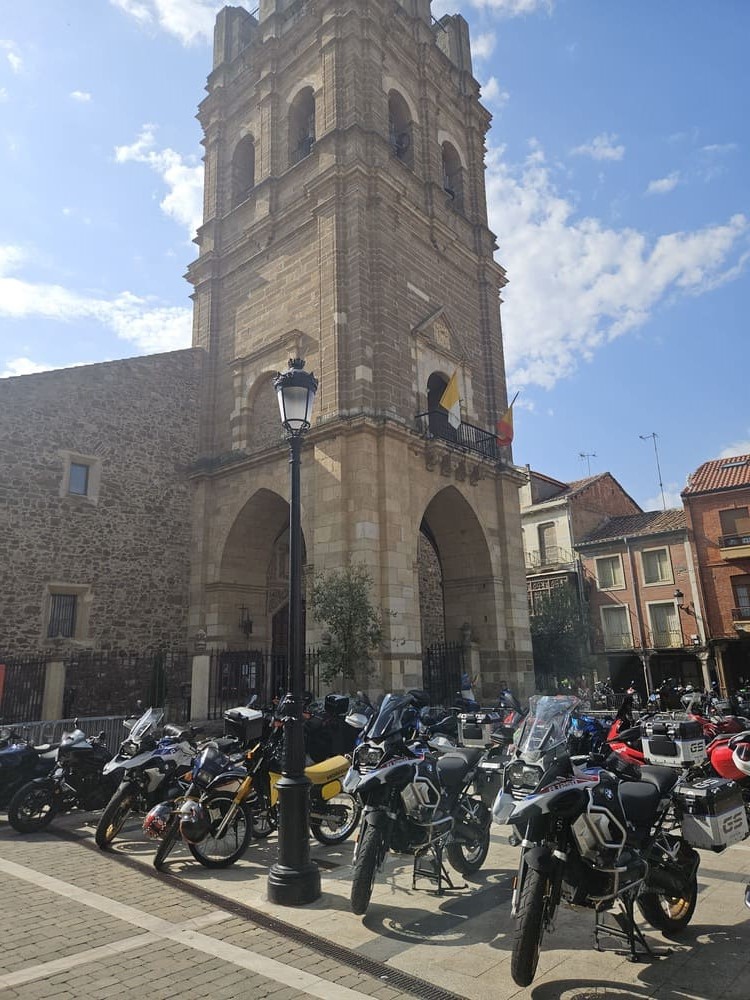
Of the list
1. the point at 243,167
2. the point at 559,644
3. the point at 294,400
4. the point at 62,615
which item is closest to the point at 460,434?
the point at 559,644

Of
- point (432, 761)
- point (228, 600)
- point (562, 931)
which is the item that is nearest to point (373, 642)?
point (228, 600)

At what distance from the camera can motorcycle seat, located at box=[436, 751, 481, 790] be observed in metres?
4.85

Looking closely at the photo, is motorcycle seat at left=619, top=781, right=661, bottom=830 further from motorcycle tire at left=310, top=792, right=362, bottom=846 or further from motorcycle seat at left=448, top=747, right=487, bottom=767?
motorcycle tire at left=310, top=792, right=362, bottom=846

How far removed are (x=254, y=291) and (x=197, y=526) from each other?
21.7 ft

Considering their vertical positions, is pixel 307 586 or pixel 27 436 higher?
pixel 27 436

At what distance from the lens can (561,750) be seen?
12.7ft

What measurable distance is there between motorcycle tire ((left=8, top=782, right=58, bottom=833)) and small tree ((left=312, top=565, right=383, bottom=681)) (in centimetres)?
608

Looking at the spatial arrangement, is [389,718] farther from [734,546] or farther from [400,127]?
[734,546]

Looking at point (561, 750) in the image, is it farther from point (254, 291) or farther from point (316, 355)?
point (254, 291)

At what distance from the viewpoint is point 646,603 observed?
26422 millimetres

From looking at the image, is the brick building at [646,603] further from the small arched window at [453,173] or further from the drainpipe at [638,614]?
the small arched window at [453,173]

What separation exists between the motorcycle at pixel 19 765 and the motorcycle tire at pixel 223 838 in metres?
2.98

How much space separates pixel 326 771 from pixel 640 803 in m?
3.24

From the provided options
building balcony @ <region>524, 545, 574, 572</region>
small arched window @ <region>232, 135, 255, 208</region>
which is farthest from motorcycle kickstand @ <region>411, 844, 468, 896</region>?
building balcony @ <region>524, 545, 574, 572</region>
